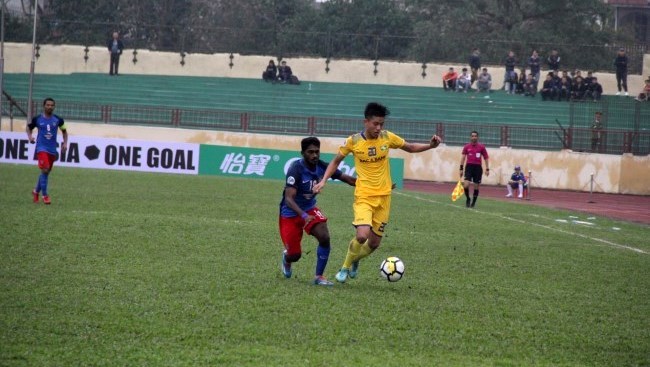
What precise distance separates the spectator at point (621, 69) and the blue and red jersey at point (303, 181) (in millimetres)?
37770

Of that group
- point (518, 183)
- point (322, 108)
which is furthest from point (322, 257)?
point (322, 108)

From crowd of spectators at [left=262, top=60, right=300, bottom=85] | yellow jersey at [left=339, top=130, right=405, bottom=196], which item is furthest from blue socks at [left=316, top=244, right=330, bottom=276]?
crowd of spectators at [left=262, top=60, right=300, bottom=85]

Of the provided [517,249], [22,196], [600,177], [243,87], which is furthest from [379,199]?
[243,87]

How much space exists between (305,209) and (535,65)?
37345 mm

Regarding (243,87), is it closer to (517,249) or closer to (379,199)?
(517,249)

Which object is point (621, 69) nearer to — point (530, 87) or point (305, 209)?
point (530, 87)

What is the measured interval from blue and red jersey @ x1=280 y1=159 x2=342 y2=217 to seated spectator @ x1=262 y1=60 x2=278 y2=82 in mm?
39011

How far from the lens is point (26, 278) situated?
1060cm

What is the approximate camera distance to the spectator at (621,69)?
4647cm

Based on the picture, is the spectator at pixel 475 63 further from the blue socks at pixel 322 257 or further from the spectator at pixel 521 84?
the blue socks at pixel 322 257

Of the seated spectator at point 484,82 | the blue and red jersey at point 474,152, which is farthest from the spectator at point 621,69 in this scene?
the blue and red jersey at point 474,152

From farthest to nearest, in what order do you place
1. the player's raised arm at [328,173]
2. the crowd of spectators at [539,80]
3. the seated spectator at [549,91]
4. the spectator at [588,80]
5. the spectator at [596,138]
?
the seated spectator at [549,91]
the crowd of spectators at [539,80]
the spectator at [588,80]
the spectator at [596,138]
the player's raised arm at [328,173]

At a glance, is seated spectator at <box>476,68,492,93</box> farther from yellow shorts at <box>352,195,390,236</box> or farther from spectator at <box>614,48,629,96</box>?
yellow shorts at <box>352,195,390,236</box>

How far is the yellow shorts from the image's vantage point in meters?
11.4
